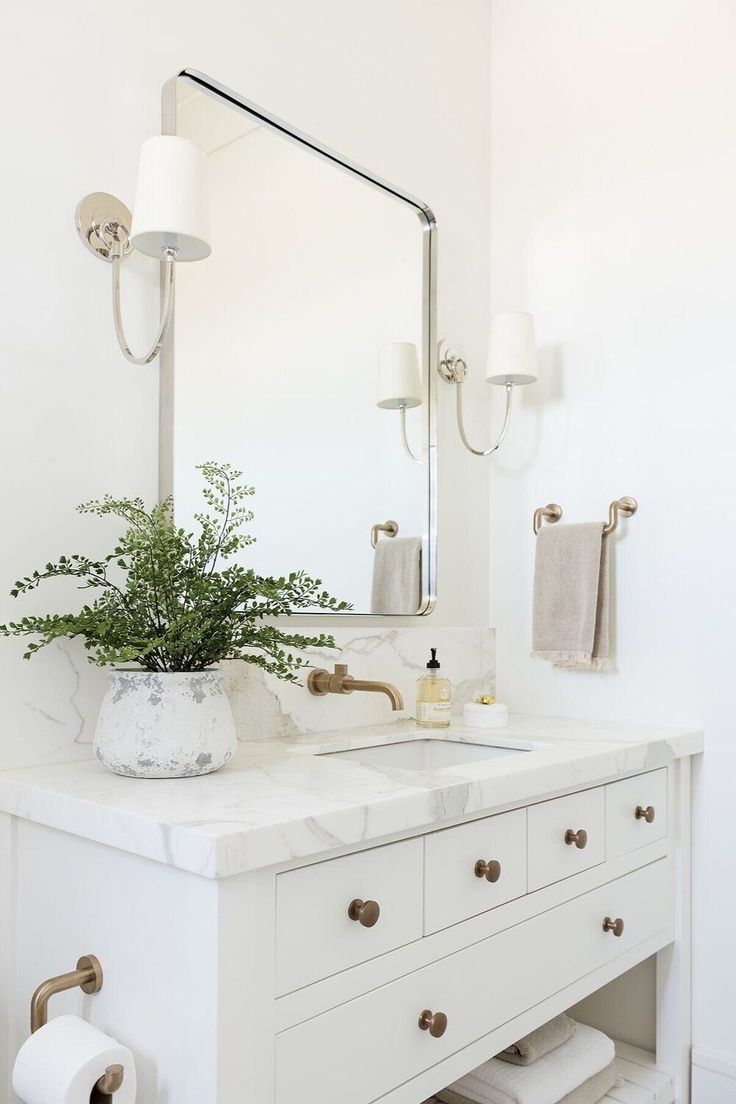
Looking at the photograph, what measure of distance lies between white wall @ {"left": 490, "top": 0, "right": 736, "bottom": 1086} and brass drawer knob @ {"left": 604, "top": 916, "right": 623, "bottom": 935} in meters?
0.35

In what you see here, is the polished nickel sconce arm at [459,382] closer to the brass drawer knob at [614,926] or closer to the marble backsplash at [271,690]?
the marble backsplash at [271,690]

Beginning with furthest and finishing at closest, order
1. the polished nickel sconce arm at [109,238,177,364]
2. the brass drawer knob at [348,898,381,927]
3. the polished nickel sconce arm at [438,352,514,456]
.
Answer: the polished nickel sconce arm at [438,352,514,456] < the polished nickel sconce arm at [109,238,177,364] < the brass drawer knob at [348,898,381,927]

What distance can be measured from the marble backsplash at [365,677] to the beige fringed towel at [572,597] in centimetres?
17

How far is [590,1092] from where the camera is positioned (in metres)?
1.71

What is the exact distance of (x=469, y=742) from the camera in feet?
5.86

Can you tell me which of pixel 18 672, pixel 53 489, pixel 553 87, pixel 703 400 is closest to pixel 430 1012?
pixel 18 672

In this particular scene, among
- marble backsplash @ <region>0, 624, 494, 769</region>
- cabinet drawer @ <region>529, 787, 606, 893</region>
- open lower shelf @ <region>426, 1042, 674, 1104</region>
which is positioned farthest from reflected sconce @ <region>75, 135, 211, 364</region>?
open lower shelf @ <region>426, 1042, 674, 1104</region>

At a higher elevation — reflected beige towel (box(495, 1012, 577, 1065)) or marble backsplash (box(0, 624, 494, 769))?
marble backsplash (box(0, 624, 494, 769))

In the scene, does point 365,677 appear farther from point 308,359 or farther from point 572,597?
point 308,359

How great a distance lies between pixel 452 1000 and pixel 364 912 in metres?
0.27

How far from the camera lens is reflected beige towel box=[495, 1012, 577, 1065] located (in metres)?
1.66

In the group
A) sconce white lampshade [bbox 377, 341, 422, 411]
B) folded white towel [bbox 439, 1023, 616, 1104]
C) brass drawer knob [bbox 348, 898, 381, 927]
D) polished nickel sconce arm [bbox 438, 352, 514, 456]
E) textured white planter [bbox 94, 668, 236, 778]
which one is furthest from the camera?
polished nickel sconce arm [bbox 438, 352, 514, 456]

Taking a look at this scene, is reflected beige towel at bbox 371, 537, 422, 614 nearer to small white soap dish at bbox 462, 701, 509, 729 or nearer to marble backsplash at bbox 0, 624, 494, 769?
marble backsplash at bbox 0, 624, 494, 769

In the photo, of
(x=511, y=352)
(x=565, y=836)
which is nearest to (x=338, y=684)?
(x=565, y=836)
